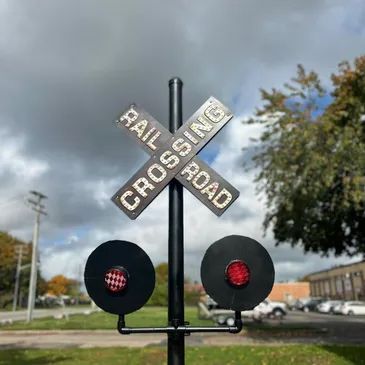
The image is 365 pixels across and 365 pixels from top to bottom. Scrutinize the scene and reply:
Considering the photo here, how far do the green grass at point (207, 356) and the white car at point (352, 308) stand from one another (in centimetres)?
3111

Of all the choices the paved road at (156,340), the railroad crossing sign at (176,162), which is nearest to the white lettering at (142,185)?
the railroad crossing sign at (176,162)

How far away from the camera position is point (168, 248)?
3.17 meters

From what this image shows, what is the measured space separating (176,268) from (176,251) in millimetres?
117

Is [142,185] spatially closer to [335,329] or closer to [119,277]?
[119,277]

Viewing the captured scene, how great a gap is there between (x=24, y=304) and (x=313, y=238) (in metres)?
76.9

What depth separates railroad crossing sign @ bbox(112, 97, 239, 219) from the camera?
9.81 ft

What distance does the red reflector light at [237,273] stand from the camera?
283cm

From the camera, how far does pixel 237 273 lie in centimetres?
285

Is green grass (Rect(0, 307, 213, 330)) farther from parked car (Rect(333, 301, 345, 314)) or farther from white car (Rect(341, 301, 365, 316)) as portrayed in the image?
parked car (Rect(333, 301, 345, 314))

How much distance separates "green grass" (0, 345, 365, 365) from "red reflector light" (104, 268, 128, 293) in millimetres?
8886

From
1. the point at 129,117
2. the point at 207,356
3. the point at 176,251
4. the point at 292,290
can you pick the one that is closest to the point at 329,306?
the point at 207,356

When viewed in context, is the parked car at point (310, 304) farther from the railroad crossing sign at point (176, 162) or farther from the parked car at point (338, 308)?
the railroad crossing sign at point (176, 162)

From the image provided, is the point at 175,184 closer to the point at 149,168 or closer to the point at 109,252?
the point at 149,168

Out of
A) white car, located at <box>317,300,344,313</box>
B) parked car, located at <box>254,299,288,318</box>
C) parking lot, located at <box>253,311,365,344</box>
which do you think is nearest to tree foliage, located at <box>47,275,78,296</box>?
white car, located at <box>317,300,344,313</box>
